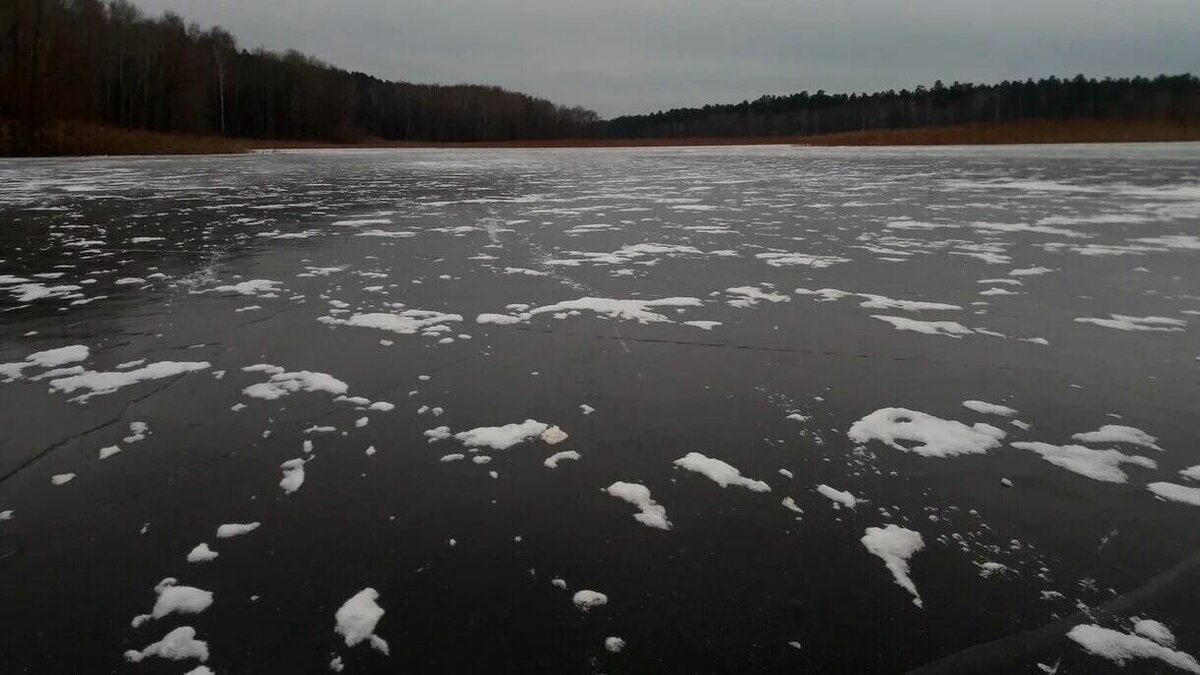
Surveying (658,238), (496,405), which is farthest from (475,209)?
(496,405)

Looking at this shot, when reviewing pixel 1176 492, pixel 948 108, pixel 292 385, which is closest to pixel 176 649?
pixel 292 385

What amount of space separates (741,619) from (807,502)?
2.68 feet

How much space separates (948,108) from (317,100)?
278ft

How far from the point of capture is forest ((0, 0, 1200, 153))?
4162cm

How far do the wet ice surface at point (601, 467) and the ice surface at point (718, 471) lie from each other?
0.6 inches

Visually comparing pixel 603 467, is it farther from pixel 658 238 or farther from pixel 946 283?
pixel 658 238

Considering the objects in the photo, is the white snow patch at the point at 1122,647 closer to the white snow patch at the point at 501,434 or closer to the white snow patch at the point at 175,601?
the white snow patch at the point at 501,434

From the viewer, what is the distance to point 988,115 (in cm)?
9512

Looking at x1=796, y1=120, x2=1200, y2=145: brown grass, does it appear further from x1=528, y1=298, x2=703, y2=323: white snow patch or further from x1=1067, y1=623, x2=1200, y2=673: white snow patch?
x1=1067, y1=623, x2=1200, y2=673: white snow patch

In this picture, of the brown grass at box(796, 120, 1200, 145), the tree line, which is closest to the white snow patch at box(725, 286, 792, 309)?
the tree line

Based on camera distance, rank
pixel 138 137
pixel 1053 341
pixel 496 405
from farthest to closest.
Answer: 1. pixel 138 137
2. pixel 1053 341
3. pixel 496 405

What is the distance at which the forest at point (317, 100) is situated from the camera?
137 ft

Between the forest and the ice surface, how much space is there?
42025mm

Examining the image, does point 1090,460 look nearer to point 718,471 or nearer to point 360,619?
point 718,471
